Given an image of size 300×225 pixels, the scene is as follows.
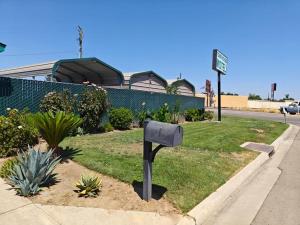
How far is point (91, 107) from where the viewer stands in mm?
12047

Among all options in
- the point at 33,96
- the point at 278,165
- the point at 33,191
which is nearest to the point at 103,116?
the point at 33,96

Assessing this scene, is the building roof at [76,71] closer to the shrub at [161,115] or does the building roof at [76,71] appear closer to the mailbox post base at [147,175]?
the shrub at [161,115]

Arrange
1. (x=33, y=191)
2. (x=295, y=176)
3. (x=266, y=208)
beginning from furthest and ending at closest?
(x=295, y=176) → (x=266, y=208) → (x=33, y=191)

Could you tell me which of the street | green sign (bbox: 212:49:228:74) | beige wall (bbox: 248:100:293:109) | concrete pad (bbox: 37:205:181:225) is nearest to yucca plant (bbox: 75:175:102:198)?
concrete pad (bbox: 37:205:181:225)

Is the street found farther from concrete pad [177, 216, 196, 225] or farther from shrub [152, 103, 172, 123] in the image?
shrub [152, 103, 172, 123]

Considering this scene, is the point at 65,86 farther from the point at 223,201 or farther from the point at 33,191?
the point at 223,201

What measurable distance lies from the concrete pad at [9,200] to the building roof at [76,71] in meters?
Result: 12.9

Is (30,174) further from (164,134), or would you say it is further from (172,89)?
(172,89)

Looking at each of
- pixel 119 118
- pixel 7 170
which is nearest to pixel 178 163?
pixel 7 170

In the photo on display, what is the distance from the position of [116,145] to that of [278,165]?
489 cm


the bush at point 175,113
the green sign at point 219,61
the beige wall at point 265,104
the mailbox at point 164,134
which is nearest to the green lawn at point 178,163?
the mailbox at point 164,134

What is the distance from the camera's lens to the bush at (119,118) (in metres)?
13.8

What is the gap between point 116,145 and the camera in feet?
30.3

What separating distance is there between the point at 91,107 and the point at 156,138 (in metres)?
7.80
